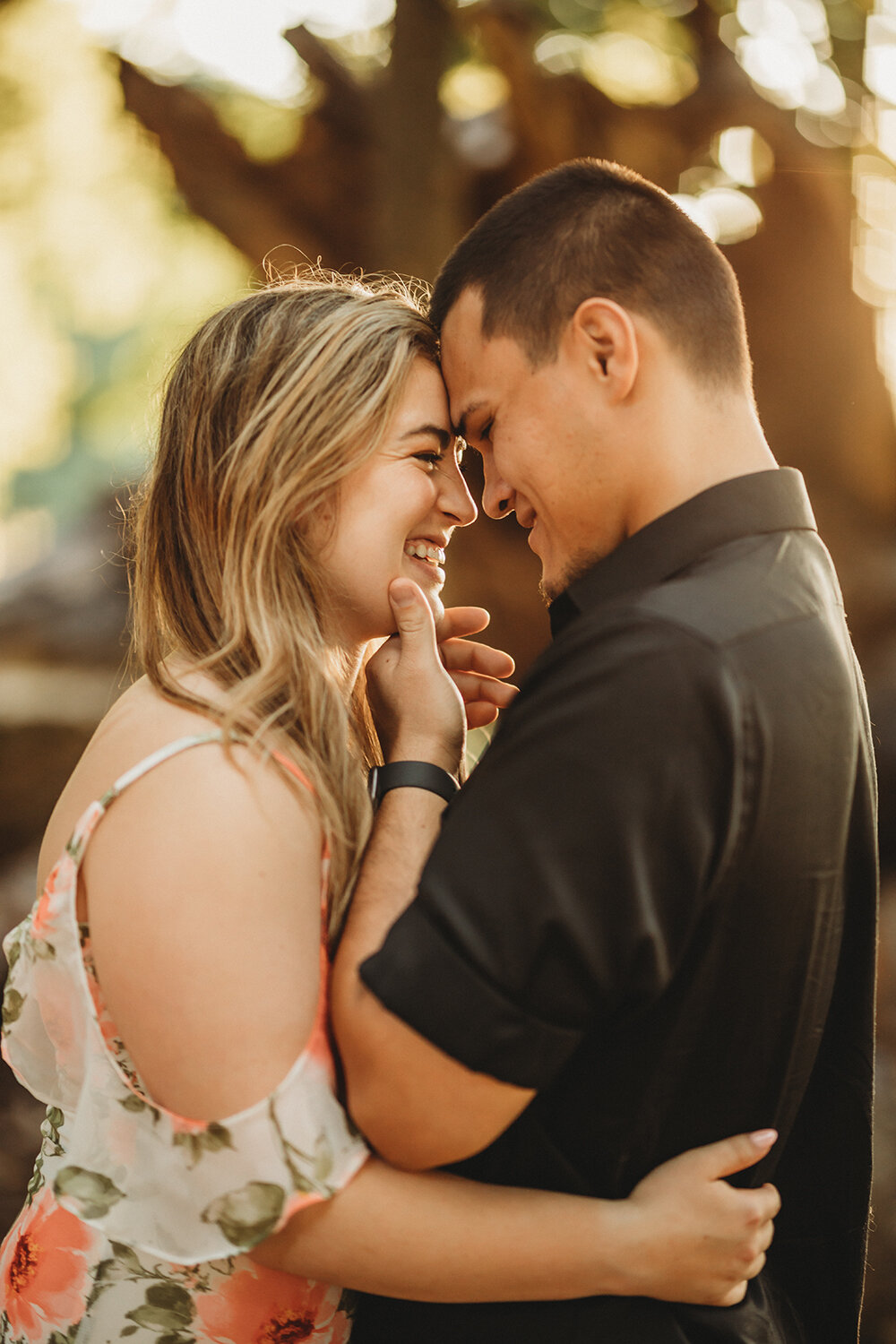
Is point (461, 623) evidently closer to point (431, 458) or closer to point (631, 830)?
point (431, 458)

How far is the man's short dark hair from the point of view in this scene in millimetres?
1726

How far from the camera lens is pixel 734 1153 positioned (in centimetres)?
144

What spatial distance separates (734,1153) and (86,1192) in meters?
0.91

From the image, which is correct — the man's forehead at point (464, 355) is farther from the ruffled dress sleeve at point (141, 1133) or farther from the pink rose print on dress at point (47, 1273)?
the pink rose print on dress at point (47, 1273)

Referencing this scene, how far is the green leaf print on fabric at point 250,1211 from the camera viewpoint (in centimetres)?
133

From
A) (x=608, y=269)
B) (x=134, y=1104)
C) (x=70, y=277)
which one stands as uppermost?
(x=608, y=269)

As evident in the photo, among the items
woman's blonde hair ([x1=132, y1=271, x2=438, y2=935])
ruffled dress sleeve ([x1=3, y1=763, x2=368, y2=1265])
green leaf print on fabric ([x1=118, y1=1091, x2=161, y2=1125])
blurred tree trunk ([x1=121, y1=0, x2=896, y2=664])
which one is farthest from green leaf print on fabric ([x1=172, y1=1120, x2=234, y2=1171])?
blurred tree trunk ([x1=121, y1=0, x2=896, y2=664])

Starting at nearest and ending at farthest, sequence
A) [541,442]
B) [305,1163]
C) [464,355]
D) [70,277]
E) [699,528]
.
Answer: [305,1163]
[699,528]
[541,442]
[464,355]
[70,277]

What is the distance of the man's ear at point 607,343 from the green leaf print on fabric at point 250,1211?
128 centimetres

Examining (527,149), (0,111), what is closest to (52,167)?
(0,111)

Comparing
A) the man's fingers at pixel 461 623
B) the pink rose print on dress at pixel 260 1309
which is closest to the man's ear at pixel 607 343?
the man's fingers at pixel 461 623

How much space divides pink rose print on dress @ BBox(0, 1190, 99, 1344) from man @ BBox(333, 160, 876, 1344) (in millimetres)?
458

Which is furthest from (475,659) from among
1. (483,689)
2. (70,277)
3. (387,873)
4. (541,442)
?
(70,277)

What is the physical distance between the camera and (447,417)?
2043mm
